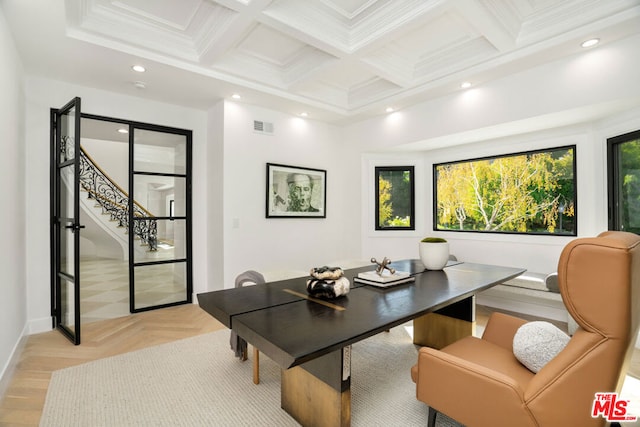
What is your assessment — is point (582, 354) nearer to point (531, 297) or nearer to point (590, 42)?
point (590, 42)

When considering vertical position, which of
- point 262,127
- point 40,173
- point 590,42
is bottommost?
point 40,173

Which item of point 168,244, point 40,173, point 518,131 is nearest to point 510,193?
point 518,131

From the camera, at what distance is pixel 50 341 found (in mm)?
2979

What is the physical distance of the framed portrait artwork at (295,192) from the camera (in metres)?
4.34

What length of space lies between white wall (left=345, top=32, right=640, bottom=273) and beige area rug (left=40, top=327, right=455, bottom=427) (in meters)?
2.17

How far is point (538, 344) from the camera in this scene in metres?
1.52

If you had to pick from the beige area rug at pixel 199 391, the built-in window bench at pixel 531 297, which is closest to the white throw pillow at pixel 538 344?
the beige area rug at pixel 199 391

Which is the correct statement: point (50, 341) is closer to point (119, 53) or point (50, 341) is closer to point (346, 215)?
point (119, 53)

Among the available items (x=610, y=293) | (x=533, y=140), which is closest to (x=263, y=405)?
(x=610, y=293)

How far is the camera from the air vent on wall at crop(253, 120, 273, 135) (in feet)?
13.7

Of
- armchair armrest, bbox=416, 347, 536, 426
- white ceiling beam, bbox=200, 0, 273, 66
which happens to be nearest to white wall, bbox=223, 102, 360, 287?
white ceiling beam, bbox=200, 0, 273, 66

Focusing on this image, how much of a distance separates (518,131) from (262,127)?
3.11m

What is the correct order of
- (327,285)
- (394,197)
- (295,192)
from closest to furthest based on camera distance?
(327,285), (295,192), (394,197)

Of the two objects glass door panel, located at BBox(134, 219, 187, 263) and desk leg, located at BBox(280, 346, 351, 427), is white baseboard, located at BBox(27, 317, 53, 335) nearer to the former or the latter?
glass door panel, located at BBox(134, 219, 187, 263)
